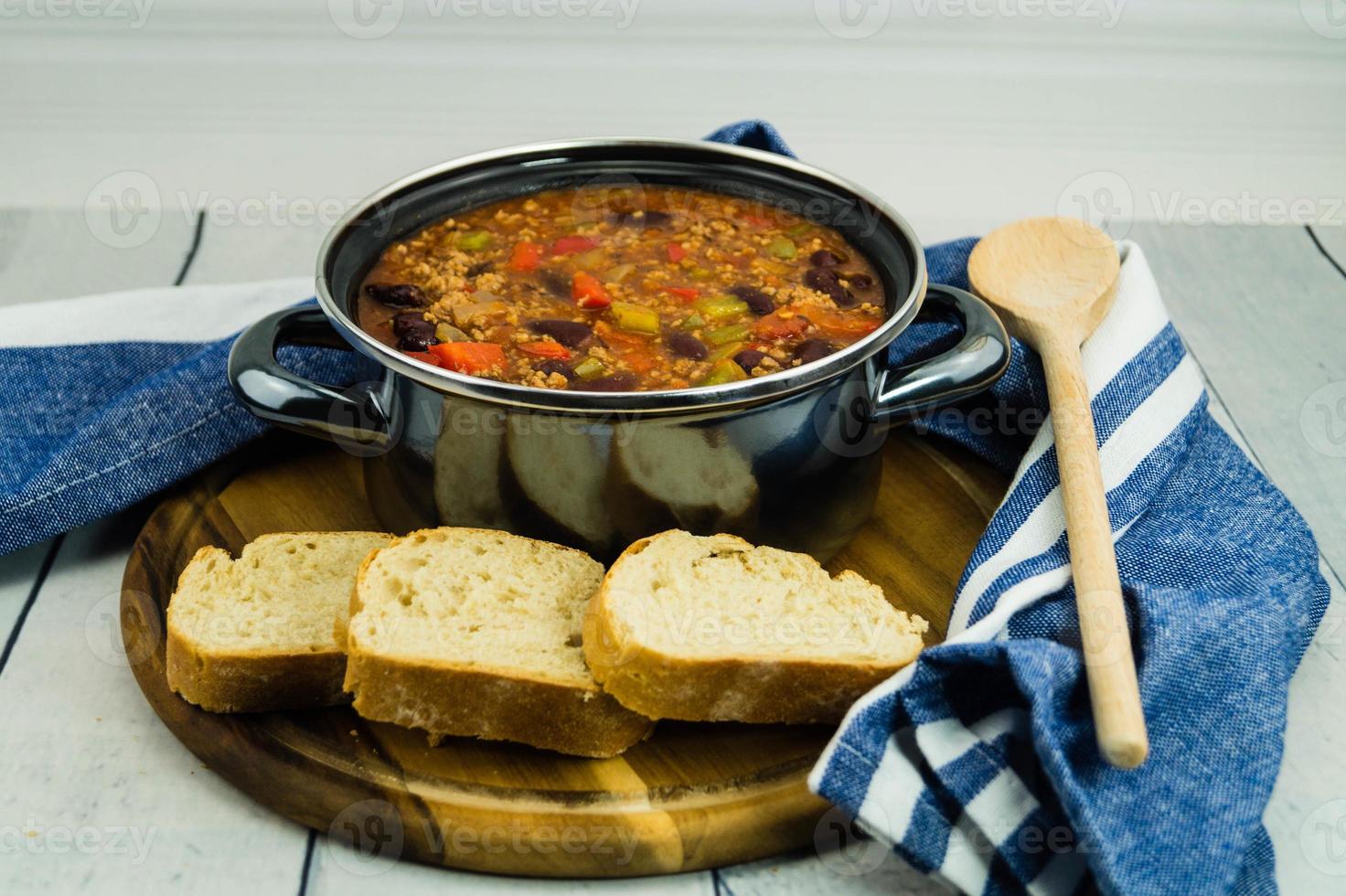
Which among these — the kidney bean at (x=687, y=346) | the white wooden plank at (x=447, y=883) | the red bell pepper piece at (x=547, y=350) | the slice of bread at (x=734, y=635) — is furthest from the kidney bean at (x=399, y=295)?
the white wooden plank at (x=447, y=883)

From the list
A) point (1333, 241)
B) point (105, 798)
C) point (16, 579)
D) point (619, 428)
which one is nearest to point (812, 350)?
point (619, 428)

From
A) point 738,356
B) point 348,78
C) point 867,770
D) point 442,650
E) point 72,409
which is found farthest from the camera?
→ point 348,78

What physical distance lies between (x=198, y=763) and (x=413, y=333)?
105 centimetres

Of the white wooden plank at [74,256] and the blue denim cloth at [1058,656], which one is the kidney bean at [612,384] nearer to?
the blue denim cloth at [1058,656]

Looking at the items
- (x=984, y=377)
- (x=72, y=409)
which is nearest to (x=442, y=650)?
(x=984, y=377)

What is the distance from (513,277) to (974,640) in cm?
154

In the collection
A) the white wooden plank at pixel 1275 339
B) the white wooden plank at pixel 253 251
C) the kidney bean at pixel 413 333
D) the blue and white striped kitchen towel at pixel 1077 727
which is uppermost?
the kidney bean at pixel 413 333

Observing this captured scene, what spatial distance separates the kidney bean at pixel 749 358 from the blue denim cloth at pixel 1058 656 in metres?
0.66

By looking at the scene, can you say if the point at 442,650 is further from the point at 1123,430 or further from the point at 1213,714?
the point at 1123,430

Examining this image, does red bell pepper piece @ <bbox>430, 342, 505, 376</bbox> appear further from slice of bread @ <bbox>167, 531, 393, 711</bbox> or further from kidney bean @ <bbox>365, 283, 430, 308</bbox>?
slice of bread @ <bbox>167, 531, 393, 711</bbox>

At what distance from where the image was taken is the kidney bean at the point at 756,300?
360 centimetres

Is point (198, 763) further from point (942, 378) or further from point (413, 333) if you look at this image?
point (942, 378)

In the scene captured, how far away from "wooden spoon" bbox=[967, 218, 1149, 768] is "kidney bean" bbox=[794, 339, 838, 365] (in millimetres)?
603

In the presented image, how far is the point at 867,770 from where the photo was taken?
2.73 m
